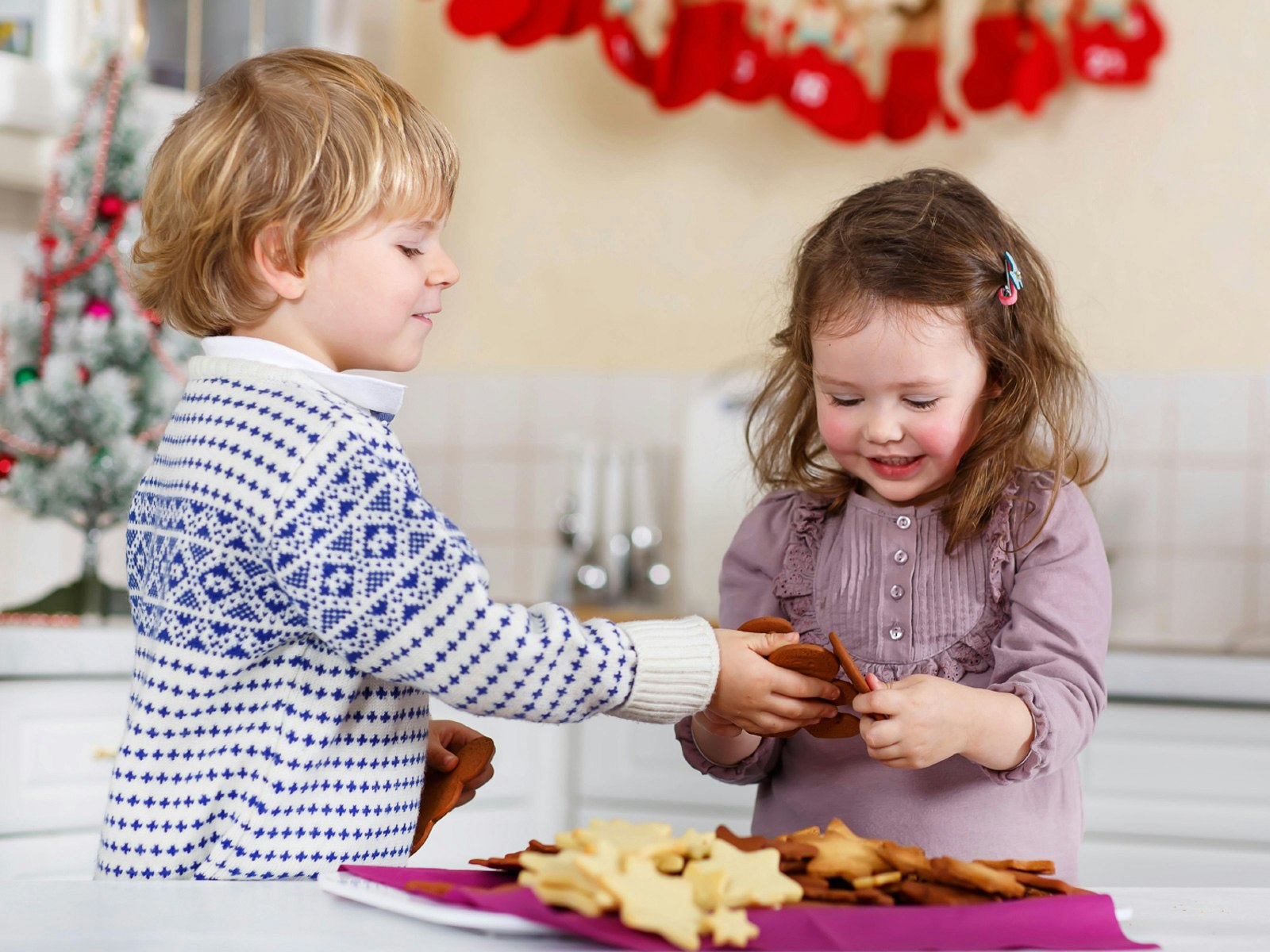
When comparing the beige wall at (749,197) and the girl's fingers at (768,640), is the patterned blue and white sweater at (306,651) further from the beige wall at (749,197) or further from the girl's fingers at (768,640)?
the beige wall at (749,197)

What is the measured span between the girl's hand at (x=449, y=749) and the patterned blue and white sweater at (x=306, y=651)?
0.21ft

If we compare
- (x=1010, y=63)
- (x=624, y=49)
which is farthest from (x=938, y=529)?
(x=624, y=49)

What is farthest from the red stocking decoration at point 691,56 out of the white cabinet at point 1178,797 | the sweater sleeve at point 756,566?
the sweater sleeve at point 756,566

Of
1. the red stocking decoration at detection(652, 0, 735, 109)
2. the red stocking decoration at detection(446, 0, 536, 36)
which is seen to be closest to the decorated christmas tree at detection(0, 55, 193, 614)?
the red stocking decoration at detection(446, 0, 536, 36)

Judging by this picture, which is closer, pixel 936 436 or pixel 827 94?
pixel 936 436

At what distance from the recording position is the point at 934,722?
0.83 m

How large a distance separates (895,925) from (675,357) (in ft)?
5.90

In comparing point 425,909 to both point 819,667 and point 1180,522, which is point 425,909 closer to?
point 819,667

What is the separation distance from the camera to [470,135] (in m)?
2.51

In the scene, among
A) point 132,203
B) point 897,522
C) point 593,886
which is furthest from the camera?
point 132,203

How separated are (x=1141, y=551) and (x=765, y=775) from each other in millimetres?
1250

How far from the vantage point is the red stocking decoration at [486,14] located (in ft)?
7.29

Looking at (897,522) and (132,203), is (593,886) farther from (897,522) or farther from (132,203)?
(132,203)

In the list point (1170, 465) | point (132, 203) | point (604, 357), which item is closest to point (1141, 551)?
point (1170, 465)
